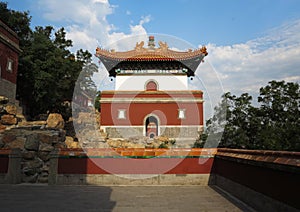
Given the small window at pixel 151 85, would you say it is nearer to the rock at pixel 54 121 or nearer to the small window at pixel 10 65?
the rock at pixel 54 121

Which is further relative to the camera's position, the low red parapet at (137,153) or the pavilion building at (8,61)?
the pavilion building at (8,61)

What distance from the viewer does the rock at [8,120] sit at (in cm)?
1395

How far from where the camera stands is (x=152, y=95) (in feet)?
64.0

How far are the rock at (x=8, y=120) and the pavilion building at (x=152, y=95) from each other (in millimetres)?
6449

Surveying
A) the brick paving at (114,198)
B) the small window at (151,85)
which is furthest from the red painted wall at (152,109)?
the brick paving at (114,198)

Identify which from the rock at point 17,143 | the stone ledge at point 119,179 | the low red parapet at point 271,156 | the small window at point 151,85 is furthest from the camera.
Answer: the small window at point 151,85

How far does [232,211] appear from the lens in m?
→ 5.17

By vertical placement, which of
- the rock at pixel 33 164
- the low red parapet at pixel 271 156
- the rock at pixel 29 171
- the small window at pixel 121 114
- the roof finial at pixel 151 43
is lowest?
the rock at pixel 29 171

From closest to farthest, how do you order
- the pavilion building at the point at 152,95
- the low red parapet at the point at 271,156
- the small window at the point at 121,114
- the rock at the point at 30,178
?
the low red parapet at the point at 271,156 → the rock at the point at 30,178 → the pavilion building at the point at 152,95 → the small window at the point at 121,114

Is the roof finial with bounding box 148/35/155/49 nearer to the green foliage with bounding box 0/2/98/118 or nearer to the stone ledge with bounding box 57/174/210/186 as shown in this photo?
the green foliage with bounding box 0/2/98/118

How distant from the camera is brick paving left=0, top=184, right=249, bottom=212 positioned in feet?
17.7

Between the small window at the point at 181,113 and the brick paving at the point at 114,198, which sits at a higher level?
the small window at the point at 181,113

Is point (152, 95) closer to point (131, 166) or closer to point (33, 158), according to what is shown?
point (131, 166)

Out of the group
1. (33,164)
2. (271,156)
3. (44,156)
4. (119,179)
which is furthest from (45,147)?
(271,156)
